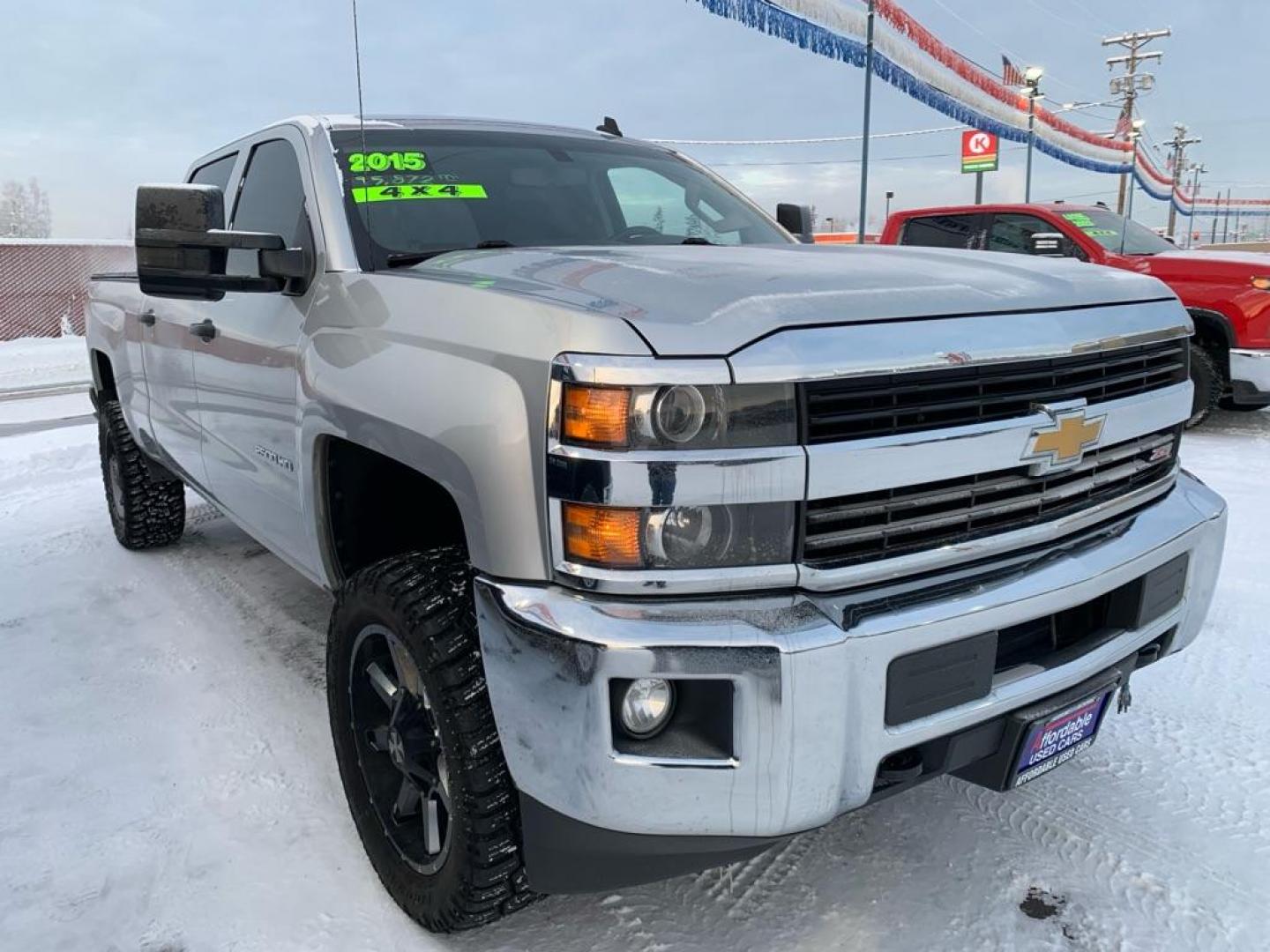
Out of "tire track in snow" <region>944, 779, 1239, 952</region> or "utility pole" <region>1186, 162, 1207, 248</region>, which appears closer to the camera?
"tire track in snow" <region>944, 779, 1239, 952</region>

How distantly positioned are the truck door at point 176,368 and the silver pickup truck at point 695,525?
992 mm

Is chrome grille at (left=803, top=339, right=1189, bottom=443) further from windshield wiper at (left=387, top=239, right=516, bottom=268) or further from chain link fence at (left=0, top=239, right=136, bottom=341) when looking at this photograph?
chain link fence at (left=0, top=239, right=136, bottom=341)

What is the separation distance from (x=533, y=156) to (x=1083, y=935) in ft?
8.52

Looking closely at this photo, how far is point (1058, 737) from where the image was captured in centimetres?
196

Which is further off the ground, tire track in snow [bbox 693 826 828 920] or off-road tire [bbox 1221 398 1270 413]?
off-road tire [bbox 1221 398 1270 413]

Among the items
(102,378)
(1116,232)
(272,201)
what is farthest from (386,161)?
(1116,232)

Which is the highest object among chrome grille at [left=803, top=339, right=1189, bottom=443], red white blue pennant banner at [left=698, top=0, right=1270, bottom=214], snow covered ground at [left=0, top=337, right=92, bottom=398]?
red white blue pennant banner at [left=698, top=0, right=1270, bottom=214]

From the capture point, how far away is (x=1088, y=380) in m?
2.01

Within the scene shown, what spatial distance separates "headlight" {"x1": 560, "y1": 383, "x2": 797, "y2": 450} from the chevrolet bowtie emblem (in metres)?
0.56

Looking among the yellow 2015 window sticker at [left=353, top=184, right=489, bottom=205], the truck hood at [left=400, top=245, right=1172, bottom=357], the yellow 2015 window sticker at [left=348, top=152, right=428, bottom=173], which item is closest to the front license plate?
the truck hood at [left=400, top=245, right=1172, bottom=357]

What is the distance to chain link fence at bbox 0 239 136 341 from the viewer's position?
17.0 meters

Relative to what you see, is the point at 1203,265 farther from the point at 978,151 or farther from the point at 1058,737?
the point at 978,151

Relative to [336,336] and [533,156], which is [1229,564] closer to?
[533,156]

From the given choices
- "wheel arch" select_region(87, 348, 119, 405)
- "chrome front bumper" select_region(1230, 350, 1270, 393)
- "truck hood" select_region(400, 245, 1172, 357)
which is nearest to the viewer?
"truck hood" select_region(400, 245, 1172, 357)
